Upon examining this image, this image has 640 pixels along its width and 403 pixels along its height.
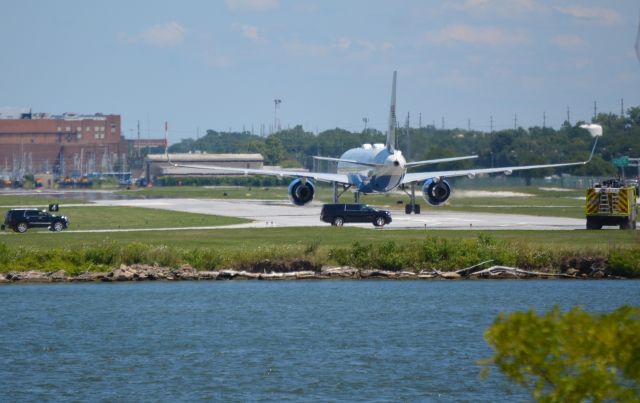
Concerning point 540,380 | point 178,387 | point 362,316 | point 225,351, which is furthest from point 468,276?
point 540,380

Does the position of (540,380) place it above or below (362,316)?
above

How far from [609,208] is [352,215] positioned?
18.5 metres

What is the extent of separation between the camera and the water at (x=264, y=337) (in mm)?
34281

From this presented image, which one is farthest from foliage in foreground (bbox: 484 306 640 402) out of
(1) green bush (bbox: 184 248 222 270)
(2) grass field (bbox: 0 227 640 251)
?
(2) grass field (bbox: 0 227 640 251)

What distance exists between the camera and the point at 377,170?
98688 millimetres

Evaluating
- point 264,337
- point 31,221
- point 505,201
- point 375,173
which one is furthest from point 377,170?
point 264,337

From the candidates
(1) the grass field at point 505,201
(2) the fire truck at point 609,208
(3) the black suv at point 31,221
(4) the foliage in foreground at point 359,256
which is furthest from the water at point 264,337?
(1) the grass field at point 505,201

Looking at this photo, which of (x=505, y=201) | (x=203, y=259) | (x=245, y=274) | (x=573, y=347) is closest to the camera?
(x=573, y=347)

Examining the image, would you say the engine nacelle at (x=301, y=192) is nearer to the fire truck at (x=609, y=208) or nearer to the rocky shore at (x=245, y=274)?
the fire truck at (x=609, y=208)

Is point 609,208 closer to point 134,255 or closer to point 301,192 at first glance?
point 301,192

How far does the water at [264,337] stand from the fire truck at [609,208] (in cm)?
2208

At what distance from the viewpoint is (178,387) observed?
34.6 meters

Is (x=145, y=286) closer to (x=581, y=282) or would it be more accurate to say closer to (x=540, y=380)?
(x=581, y=282)

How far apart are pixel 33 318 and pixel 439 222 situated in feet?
147
